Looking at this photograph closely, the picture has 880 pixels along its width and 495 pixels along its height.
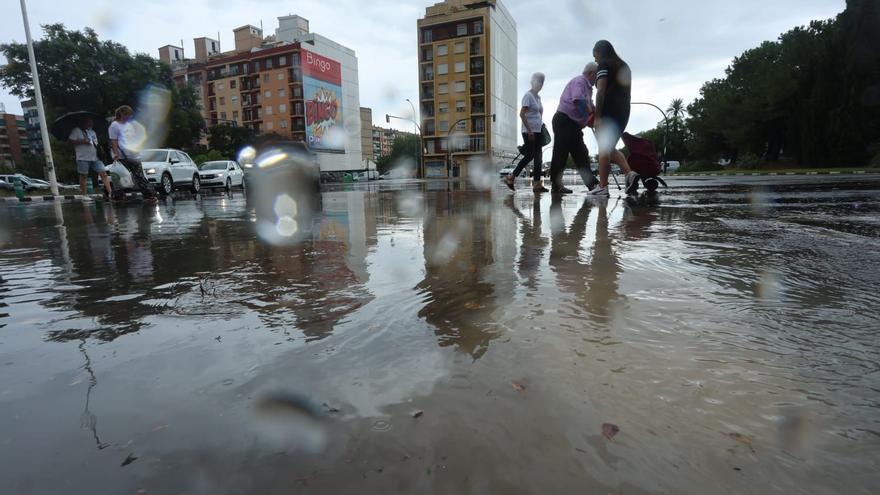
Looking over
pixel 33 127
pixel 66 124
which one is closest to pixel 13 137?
pixel 33 127

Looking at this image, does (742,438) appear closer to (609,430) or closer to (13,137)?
(609,430)

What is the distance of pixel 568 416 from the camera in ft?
3.69

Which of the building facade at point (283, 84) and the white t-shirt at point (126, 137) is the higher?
the building facade at point (283, 84)

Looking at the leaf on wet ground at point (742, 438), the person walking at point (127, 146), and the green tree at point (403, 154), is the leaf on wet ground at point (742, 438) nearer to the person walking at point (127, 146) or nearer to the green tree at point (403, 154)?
the person walking at point (127, 146)

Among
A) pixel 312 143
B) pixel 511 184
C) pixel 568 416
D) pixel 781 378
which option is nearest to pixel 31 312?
pixel 568 416

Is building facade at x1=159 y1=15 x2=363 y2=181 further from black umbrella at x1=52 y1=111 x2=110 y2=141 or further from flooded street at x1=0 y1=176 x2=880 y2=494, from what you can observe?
flooded street at x1=0 y1=176 x2=880 y2=494

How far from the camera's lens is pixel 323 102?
77938mm

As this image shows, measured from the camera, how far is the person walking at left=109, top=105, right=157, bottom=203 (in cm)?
1072

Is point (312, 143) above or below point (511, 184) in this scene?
above

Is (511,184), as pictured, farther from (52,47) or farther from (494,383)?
(52,47)

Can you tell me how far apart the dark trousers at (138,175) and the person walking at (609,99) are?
10625 millimetres

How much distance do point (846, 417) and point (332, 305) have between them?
66.8 inches

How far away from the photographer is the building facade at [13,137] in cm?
10219

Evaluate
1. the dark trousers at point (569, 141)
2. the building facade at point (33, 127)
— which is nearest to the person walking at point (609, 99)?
the dark trousers at point (569, 141)
